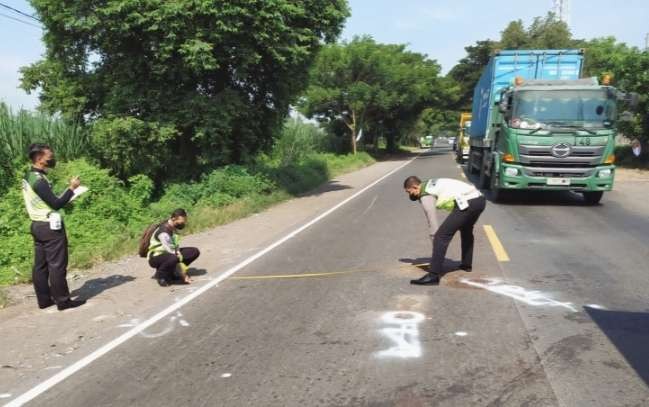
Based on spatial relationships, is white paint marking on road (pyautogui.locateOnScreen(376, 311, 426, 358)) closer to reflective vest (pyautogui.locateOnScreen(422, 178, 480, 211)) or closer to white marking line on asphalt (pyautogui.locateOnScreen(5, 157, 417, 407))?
reflective vest (pyautogui.locateOnScreen(422, 178, 480, 211))

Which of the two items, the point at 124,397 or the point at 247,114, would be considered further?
the point at 247,114

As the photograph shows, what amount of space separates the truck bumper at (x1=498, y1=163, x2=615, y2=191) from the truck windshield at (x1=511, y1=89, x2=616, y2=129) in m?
0.99

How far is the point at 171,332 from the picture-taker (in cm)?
514

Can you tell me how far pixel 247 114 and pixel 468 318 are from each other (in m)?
12.3

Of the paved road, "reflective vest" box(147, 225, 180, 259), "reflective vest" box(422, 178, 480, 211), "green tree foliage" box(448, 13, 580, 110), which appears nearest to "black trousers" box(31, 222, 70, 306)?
"reflective vest" box(147, 225, 180, 259)

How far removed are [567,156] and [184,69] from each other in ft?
33.5

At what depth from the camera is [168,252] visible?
A: 22.4ft

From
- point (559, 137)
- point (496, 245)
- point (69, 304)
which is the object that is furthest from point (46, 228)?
point (559, 137)

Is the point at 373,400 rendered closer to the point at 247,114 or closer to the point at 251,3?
the point at 251,3

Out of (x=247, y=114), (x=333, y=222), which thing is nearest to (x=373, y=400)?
(x=333, y=222)

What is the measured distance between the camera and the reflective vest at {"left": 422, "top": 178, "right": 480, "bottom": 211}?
6.61m

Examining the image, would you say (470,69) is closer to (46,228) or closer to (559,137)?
(559,137)

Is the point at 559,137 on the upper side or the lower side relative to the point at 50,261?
upper

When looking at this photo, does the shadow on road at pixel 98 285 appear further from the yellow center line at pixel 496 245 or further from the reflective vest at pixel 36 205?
the yellow center line at pixel 496 245
